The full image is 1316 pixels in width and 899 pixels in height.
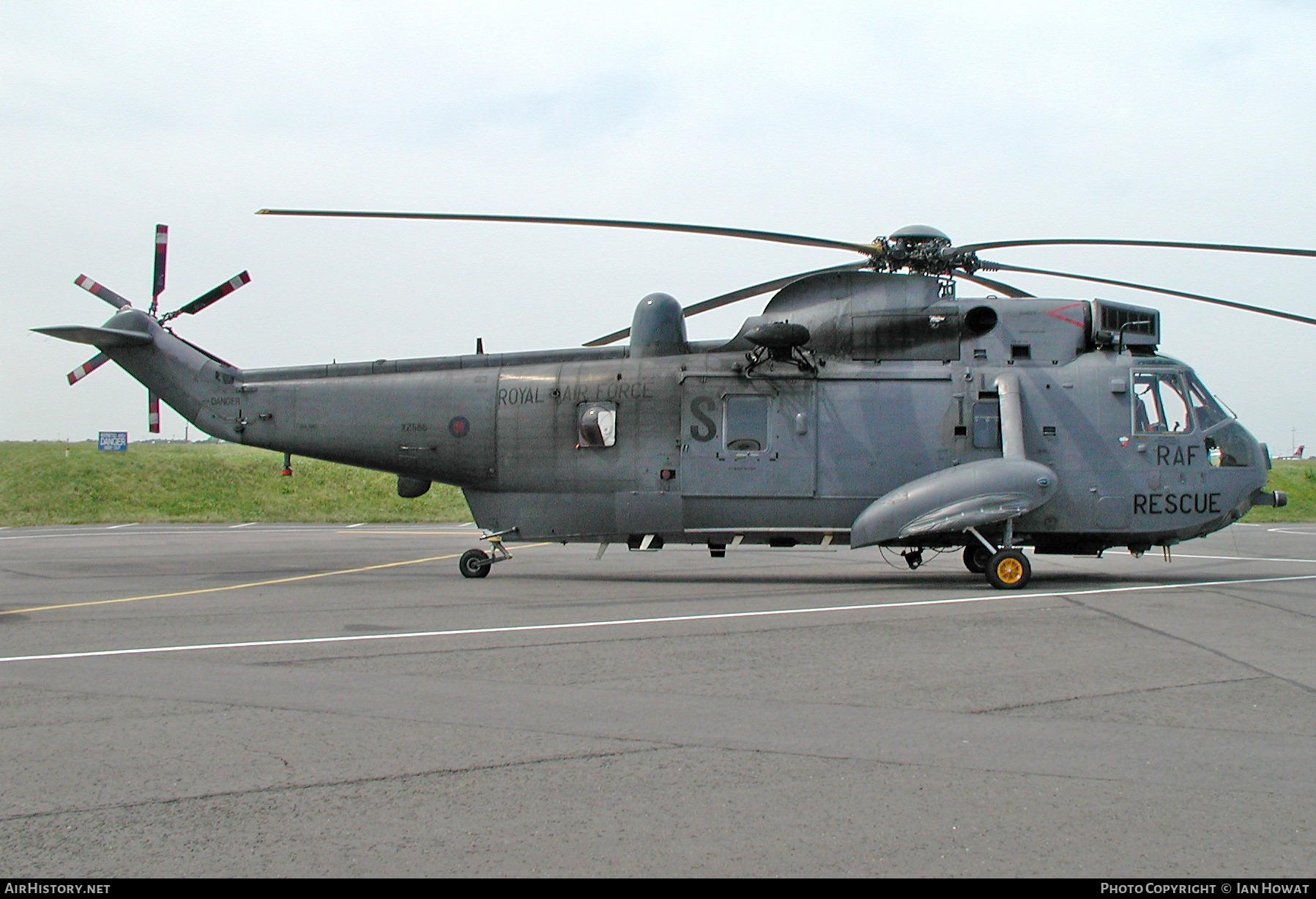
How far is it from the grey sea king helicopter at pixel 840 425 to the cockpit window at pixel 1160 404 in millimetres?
27

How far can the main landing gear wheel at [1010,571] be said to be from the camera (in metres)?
12.8

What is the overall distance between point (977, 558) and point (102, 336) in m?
13.5

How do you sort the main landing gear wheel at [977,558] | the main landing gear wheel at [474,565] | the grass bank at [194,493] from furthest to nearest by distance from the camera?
the grass bank at [194,493] → the main landing gear wheel at [474,565] → the main landing gear wheel at [977,558]

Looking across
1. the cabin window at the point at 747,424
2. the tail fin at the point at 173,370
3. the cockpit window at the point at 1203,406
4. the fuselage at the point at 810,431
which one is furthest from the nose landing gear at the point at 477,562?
the cockpit window at the point at 1203,406

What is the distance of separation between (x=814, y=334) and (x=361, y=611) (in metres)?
7.40

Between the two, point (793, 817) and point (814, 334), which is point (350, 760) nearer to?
point (793, 817)

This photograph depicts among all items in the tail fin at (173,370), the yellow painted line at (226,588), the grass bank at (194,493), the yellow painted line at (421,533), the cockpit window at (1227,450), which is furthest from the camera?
the grass bank at (194,493)

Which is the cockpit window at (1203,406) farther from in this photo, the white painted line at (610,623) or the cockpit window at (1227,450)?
the white painted line at (610,623)

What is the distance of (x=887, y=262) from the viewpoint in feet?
46.1

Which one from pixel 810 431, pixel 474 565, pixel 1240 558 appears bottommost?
pixel 1240 558

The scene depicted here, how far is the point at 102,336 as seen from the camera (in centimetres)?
1568

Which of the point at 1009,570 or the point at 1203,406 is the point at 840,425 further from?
the point at 1203,406

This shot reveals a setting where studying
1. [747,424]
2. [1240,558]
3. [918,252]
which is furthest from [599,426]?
[1240,558]
